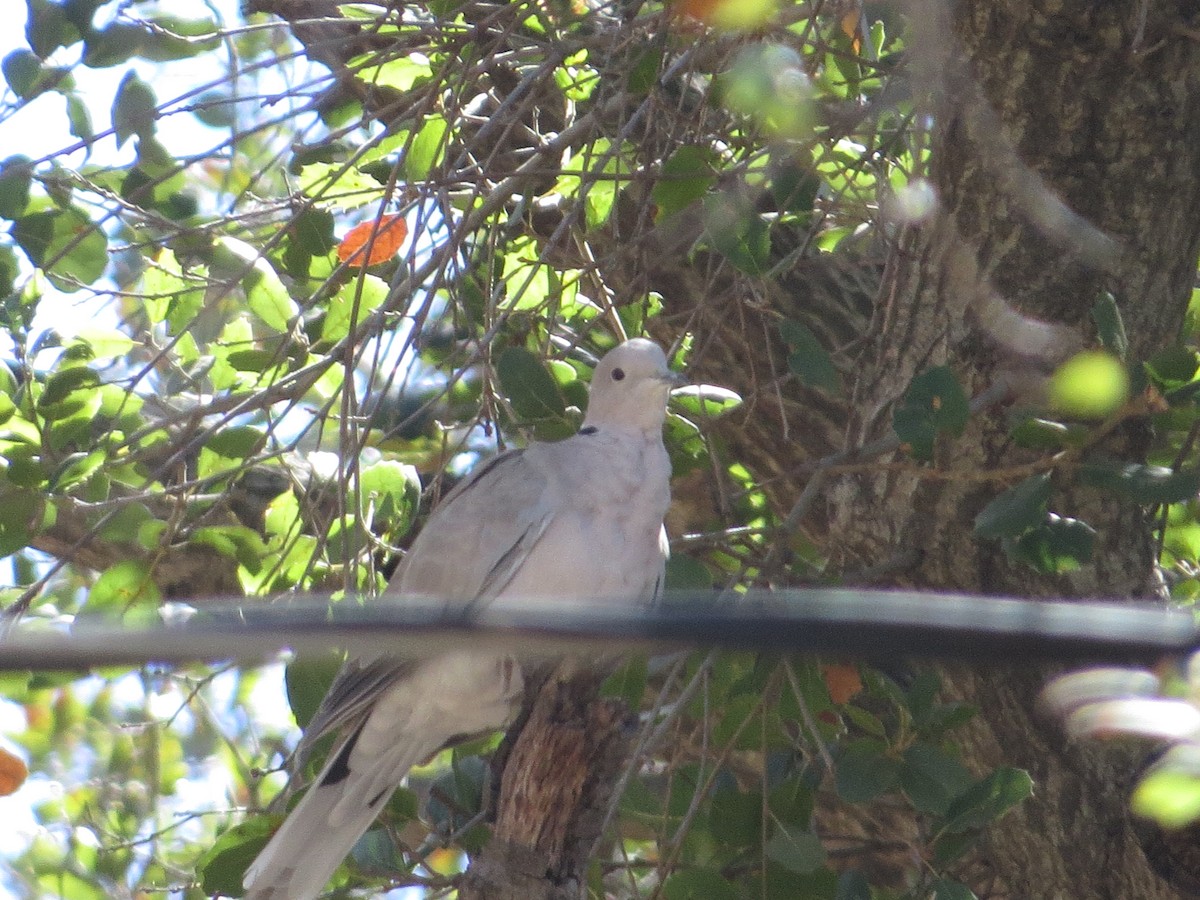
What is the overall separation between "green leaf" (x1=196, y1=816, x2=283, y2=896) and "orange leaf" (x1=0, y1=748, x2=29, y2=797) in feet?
2.10

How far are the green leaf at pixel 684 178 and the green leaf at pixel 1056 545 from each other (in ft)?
3.08

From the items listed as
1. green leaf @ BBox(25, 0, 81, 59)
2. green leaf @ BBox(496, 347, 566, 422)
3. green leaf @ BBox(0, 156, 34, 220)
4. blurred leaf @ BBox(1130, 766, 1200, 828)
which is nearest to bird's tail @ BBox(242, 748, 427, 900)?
green leaf @ BBox(496, 347, 566, 422)

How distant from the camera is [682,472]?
3078 millimetres

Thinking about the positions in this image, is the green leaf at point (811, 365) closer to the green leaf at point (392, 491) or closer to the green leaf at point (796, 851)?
the green leaf at point (796, 851)

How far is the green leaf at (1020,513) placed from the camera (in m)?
1.93

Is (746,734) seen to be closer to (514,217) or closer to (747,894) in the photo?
(747,894)

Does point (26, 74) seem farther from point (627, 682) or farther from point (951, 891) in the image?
point (951, 891)

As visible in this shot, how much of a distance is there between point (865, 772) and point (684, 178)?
1120 millimetres

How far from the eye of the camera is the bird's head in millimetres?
2846

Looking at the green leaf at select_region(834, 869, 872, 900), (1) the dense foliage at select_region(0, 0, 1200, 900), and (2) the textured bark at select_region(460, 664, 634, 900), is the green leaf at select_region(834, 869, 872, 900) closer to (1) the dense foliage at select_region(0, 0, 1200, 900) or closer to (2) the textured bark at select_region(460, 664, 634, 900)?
(1) the dense foliage at select_region(0, 0, 1200, 900)

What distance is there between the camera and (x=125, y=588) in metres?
2.54

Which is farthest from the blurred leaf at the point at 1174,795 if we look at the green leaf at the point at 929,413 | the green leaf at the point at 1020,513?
the green leaf at the point at 929,413

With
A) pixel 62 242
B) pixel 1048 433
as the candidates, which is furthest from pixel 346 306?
pixel 1048 433

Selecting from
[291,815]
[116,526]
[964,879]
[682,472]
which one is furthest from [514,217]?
[964,879]
